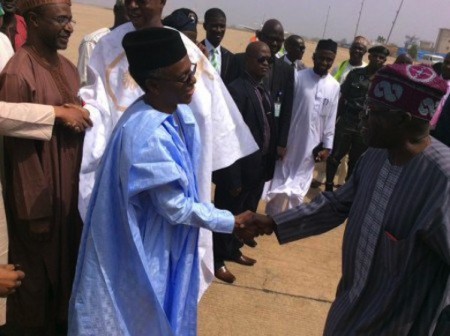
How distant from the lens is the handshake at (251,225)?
7.98ft

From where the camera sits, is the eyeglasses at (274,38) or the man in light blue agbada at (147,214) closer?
the man in light blue agbada at (147,214)

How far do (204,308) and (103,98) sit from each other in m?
1.77

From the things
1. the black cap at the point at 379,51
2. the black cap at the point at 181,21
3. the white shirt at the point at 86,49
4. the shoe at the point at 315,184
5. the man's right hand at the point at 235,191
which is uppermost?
the black cap at the point at 181,21

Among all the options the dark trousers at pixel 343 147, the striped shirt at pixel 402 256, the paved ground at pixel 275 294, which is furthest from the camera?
the dark trousers at pixel 343 147

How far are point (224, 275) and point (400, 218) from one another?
2339mm

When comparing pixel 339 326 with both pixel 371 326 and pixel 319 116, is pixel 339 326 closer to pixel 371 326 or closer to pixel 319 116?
pixel 371 326

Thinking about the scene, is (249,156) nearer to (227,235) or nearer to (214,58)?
(227,235)

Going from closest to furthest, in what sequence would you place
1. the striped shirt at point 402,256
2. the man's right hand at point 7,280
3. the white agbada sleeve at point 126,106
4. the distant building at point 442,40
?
1. the striped shirt at point 402,256
2. the man's right hand at point 7,280
3. the white agbada sleeve at point 126,106
4. the distant building at point 442,40

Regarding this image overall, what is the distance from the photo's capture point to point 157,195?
207cm

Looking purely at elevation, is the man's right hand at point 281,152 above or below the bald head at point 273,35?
below

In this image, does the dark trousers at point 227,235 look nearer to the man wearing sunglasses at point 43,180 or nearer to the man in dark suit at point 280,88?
the man in dark suit at point 280,88

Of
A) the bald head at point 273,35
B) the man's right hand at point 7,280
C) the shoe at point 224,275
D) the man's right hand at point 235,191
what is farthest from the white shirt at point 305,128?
the man's right hand at point 7,280

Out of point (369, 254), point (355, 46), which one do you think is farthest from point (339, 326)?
point (355, 46)

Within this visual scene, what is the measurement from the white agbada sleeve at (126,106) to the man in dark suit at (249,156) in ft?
2.36
